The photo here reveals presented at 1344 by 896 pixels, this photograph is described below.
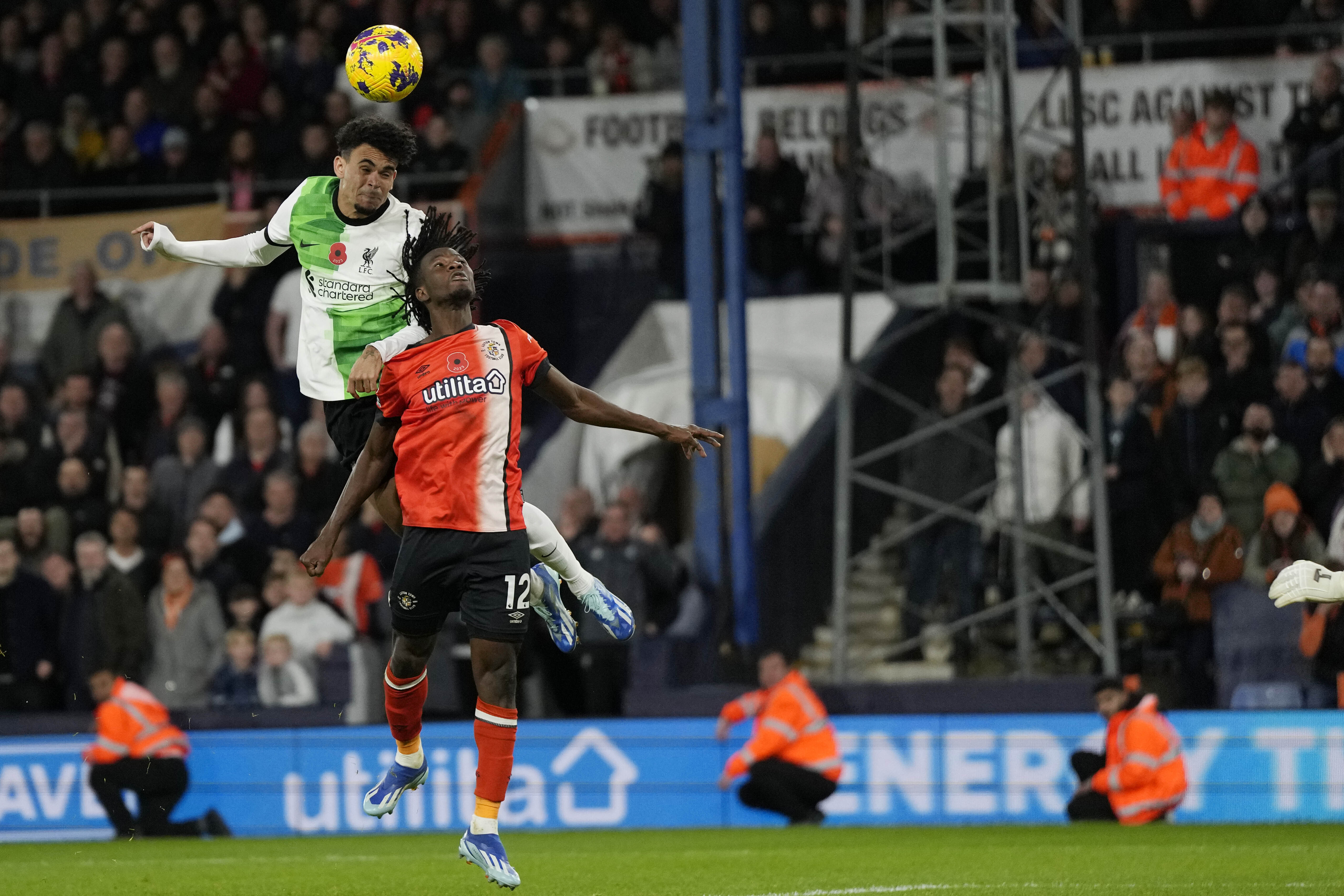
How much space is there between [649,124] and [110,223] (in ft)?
15.5

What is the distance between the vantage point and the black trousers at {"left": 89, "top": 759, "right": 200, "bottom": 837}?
14883 millimetres

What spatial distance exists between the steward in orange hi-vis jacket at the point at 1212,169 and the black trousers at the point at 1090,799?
4.99 m

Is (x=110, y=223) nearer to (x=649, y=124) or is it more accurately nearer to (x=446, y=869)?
(x=649, y=124)

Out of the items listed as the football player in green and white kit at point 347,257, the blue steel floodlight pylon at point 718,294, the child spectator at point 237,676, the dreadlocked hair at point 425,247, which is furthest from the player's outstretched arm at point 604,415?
the child spectator at point 237,676

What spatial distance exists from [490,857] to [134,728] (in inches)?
298

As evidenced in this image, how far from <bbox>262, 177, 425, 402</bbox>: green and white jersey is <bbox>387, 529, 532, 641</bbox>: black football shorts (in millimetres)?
801

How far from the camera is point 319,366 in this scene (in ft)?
28.4

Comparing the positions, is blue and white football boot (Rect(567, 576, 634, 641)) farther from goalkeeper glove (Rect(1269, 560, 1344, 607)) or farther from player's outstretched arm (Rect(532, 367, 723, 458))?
goalkeeper glove (Rect(1269, 560, 1344, 607))

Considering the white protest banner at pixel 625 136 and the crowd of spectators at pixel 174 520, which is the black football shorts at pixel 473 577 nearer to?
the crowd of spectators at pixel 174 520

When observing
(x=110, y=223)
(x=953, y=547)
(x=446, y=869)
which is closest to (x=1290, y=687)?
(x=953, y=547)

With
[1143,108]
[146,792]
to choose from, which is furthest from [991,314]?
[146,792]

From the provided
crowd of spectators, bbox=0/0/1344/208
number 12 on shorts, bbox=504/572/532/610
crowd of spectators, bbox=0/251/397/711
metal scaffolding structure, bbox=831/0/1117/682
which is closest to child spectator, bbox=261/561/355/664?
crowd of spectators, bbox=0/251/397/711

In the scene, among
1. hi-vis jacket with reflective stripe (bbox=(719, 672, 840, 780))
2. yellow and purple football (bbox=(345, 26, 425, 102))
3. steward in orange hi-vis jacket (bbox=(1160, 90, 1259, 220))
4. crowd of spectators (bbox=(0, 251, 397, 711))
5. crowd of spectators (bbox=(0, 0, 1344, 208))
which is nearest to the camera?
yellow and purple football (bbox=(345, 26, 425, 102))

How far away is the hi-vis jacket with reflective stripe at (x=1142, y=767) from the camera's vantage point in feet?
44.3
